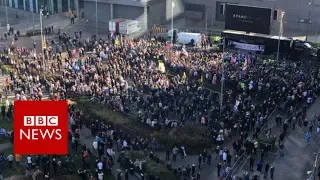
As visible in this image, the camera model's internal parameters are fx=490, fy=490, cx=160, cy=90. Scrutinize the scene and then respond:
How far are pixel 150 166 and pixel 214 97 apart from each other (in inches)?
434

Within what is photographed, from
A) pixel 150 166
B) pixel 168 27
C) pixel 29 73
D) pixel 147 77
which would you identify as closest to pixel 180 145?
pixel 150 166

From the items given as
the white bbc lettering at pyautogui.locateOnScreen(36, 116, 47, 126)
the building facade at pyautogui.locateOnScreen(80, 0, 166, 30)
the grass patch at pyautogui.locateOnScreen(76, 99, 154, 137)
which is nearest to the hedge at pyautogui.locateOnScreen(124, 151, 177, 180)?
the grass patch at pyautogui.locateOnScreen(76, 99, 154, 137)

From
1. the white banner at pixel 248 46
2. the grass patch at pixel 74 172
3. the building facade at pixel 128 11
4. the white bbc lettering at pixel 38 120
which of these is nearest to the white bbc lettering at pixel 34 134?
the white bbc lettering at pixel 38 120

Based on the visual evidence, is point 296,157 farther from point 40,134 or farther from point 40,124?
point 40,124

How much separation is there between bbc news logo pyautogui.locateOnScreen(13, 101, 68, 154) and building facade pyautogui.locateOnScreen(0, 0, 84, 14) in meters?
47.0

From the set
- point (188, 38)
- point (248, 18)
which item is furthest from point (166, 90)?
point (248, 18)

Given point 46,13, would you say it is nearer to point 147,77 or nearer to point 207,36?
point 207,36

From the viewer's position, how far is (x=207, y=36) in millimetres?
55938

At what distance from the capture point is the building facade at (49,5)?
226 feet

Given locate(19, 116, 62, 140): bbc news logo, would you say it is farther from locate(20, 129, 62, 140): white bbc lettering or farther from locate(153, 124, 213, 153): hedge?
locate(153, 124, 213, 153): hedge

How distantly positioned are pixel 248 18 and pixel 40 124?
1363 inches

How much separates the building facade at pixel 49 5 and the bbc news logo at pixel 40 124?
46961 mm

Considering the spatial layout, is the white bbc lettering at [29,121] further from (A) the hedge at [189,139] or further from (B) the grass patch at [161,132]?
(A) the hedge at [189,139]

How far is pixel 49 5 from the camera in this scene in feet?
226
